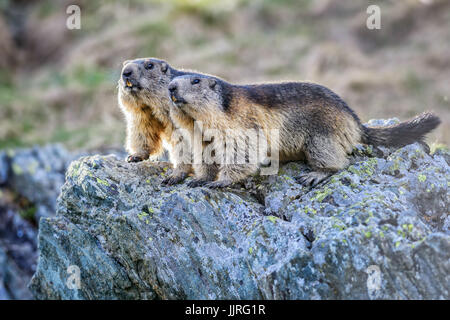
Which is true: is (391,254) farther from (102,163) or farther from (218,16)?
(218,16)

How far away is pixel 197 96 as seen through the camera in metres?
7.85

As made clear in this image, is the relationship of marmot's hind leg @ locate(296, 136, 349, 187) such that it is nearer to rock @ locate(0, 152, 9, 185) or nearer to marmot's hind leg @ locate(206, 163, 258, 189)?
marmot's hind leg @ locate(206, 163, 258, 189)

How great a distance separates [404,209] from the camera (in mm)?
6590

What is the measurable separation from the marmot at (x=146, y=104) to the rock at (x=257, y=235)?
0.92 metres

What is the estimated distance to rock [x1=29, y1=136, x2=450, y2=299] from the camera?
239 inches

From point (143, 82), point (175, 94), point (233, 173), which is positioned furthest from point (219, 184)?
point (143, 82)

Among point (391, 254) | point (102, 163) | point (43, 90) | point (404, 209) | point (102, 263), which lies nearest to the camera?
point (391, 254)

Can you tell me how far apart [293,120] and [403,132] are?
183cm

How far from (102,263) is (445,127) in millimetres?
12498

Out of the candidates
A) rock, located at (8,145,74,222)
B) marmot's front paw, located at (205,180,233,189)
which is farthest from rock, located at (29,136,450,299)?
rock, located at (8,145,74,222)

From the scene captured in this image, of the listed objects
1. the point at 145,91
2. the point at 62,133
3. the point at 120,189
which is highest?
the point at 62,133

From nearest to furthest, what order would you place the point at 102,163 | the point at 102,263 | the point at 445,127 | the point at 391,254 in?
1. the point at 391,254
2. the point at 102,263
3. the point at 102,163
4. the point at 445,127

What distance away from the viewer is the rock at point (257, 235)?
6.06 m
